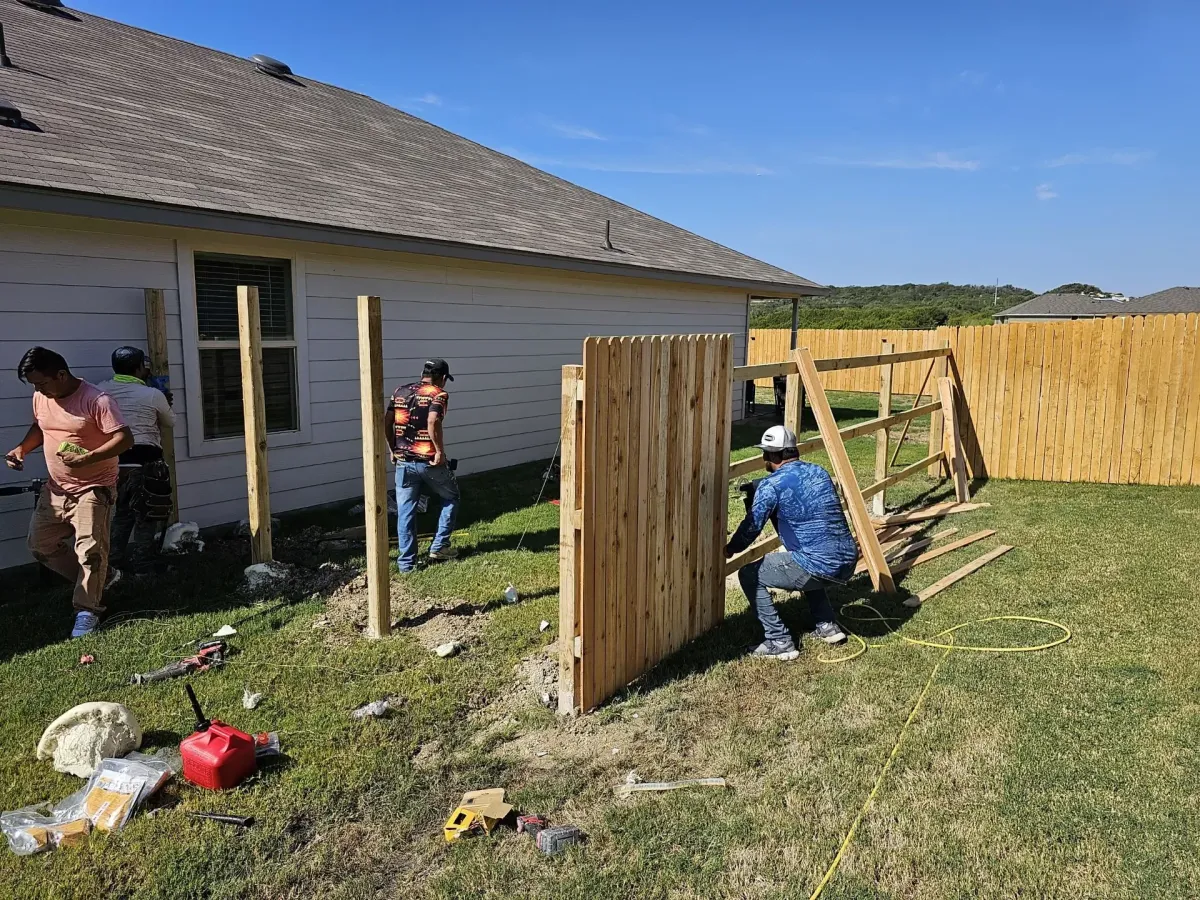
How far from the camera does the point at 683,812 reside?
135 inches

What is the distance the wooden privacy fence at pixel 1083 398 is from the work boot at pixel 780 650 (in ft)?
23.6

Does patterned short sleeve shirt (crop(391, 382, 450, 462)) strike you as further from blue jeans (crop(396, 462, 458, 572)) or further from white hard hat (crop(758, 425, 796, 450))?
white hard hat (crop(758, 425, 796, 450))

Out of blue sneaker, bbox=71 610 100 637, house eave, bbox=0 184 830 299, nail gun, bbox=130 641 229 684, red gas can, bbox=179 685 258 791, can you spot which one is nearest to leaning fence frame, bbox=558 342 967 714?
red gas can, bbox=179 685 258 791

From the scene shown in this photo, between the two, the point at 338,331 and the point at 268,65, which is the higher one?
the point at 268,65

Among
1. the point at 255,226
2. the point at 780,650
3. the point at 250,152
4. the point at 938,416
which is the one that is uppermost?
Answer: the point at 250,152

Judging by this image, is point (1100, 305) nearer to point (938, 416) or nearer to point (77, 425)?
point (938, 416)

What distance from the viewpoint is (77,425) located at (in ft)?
16.9

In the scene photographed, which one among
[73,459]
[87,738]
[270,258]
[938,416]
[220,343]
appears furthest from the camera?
[938,416]

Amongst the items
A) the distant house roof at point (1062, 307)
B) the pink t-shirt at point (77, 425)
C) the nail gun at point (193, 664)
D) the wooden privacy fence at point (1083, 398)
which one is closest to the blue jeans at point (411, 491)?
the nail gun at point (193, 664)

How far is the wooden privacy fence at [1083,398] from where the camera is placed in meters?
10.1

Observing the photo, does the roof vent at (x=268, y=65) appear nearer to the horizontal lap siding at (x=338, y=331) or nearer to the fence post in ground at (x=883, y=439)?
the horizontal lap siding at (x=338, y=331)

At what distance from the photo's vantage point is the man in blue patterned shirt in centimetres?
503

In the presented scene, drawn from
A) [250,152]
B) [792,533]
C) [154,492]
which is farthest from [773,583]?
[250,152]

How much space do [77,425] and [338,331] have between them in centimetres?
372
